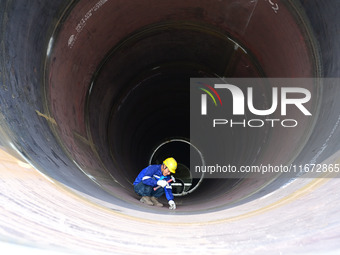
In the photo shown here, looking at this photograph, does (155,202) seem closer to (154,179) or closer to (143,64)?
(154,179)

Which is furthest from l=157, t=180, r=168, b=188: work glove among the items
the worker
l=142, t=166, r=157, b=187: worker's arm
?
l=142, t=166, r=157, b=187: worker's arm

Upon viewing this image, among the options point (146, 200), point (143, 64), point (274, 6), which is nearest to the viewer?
point (146, 200)

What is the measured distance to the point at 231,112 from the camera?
5457mm

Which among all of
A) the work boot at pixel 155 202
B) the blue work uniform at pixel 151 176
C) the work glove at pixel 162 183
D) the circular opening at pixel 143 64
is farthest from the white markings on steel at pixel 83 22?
the work boot at pixel 155 202

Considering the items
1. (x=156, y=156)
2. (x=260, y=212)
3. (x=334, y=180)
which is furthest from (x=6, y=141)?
(x=156, y=156)

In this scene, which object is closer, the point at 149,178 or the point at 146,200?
the point at 146,200

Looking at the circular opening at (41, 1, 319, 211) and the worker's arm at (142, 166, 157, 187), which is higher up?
the circular opening at (41, 1, 319, 211)

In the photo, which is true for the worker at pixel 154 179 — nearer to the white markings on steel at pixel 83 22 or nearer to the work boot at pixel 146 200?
the work boot at pixel 146 200

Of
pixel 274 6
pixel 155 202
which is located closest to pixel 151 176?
pixel 155 202

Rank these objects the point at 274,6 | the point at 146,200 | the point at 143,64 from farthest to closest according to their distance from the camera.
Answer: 1. the point at 143,64
2. the point at 274,6
3. the point at 146,200

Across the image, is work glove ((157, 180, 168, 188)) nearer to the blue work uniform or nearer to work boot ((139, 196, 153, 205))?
the blue work uniform

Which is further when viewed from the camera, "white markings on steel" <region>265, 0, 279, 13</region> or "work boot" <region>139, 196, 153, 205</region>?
"white markings on steel" <region>265, 0, 279, 13</region>

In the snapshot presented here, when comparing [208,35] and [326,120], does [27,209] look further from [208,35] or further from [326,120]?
[208,35]

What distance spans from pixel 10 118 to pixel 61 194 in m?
0.87
